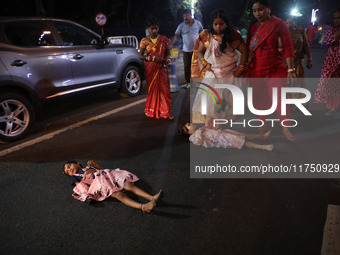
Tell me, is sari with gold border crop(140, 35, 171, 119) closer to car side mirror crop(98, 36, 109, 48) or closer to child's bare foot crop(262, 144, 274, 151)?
car side mirror crop(98, 36, 109, 48)

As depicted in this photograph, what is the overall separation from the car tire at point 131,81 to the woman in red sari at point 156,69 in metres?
1.69

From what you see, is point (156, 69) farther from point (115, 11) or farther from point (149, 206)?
point (115, 11)

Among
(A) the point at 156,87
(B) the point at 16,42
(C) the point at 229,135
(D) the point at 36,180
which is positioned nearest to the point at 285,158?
(C) the point at 229,135

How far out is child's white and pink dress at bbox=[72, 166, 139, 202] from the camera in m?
3.10

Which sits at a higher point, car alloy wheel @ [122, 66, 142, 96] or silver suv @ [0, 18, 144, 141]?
silver suv @ [0, 18, 144, 141]

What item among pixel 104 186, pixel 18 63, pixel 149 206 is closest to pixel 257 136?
pixel 149 206

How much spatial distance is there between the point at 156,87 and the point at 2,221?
350 cm

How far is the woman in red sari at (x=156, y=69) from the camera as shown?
544 cm

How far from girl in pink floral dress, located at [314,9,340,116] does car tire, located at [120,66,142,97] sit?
13.6 ft

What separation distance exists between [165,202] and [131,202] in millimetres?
354

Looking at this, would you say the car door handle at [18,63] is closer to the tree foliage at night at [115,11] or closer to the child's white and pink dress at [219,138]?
the child's white and pink dress at [219,138]

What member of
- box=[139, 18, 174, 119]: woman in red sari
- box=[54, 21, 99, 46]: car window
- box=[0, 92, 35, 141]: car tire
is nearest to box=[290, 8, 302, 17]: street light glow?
box=[54, 21, 99, 46]: car window

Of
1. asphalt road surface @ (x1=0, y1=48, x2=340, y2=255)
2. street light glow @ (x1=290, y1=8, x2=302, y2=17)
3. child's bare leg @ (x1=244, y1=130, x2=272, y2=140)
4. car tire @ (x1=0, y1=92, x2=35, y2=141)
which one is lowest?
asphalt road surface @ (x1=0, y1=48, x2=340, y2=255)

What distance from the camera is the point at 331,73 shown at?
17.6ft
